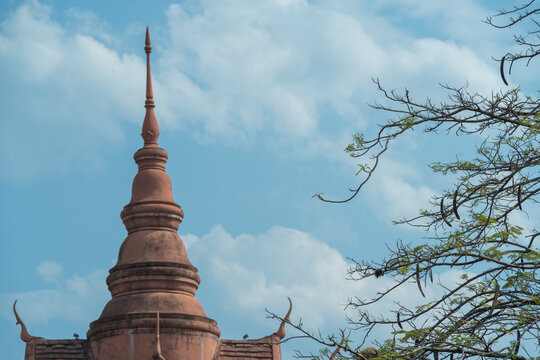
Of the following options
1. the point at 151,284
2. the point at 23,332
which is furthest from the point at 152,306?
the point at 23,332

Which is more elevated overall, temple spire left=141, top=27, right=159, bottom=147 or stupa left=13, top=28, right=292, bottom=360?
temple spire left=141, top=27, right=159, bottom=147

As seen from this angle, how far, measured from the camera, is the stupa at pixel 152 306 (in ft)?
64.2

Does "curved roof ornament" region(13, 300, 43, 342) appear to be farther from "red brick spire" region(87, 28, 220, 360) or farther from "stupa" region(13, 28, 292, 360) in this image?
"red brick spire" region(87, 28, 220, 360)

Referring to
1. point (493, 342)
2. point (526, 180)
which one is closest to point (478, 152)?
point (526, 180)

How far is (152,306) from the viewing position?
2011 centimetres

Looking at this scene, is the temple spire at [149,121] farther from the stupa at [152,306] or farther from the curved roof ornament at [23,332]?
the curved roof ornament at [23,332]

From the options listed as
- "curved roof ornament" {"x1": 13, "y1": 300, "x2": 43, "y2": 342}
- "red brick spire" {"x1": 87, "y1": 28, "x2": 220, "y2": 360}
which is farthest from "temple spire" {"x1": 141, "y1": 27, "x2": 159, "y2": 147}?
"curved roof ornament" {"x1": 13, "y1": 300, "x2": 43, "y2": 342}

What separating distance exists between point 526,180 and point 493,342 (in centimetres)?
214

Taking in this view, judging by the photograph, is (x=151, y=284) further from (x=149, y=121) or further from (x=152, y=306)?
Result: (x=149, y=121)

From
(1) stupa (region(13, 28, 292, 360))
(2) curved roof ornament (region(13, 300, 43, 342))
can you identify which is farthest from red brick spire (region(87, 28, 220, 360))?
(2) curved roof ornament (region(13, 300, 43, 342))

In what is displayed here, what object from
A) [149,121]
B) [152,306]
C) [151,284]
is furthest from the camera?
[149,121]

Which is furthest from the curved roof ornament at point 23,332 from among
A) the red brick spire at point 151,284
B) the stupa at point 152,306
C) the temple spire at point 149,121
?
the temple spire at point 149,121

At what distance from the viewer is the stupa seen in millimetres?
19562

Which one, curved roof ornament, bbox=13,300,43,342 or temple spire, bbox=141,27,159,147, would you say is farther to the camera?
temple spire, bbox=141,27,159,147
